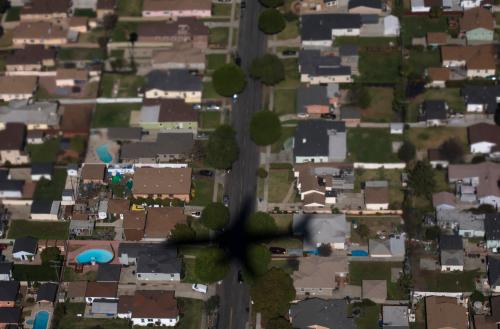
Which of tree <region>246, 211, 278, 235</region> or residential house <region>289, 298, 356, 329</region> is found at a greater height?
tree <region>246, 211, 278, 235</region>

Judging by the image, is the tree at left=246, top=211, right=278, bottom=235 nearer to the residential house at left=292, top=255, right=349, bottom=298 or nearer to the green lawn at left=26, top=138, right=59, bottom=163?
the residential house at left=292, top=255, right=349, bottom=298

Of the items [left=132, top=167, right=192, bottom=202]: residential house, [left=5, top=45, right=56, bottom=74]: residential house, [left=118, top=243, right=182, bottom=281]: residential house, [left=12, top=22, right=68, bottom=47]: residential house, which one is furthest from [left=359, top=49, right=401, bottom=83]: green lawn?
[left=5, top=45, right=56, bottom=74]: residential house

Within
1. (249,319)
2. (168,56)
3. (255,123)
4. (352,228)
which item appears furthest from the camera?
(168,56)

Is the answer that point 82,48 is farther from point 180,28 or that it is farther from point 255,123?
point 255,123

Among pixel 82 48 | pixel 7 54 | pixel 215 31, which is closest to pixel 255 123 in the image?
pixel 215 31

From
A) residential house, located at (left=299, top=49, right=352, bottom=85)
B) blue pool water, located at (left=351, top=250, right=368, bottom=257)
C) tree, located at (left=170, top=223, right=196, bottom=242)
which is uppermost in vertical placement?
residential house, located at (left=299, top=49, right=352, bottom=85)

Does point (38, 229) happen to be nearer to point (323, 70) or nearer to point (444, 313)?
point (323, 70)

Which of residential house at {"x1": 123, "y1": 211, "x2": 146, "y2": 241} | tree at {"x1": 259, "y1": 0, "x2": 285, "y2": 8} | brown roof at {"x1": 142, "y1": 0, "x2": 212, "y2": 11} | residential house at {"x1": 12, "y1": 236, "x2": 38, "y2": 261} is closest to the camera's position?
residential house at {"x1": 12, "y1": 236, "x2": 38, "y2": 261}

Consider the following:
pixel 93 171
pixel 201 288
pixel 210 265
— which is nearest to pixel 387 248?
pixel 210 265
